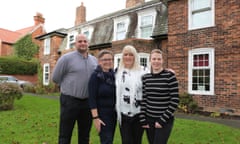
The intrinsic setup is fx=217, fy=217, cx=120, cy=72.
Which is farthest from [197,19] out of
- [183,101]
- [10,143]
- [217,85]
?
[10,143]

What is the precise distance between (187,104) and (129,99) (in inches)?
298

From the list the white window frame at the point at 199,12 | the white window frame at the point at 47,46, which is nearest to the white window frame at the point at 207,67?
the white window frame at the point at 199,12

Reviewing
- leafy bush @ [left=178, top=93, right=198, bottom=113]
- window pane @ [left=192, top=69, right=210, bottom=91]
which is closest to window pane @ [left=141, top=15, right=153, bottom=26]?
window pane @ [left=192, top=69, right=210, bottom=91]

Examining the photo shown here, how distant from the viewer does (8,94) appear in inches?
381

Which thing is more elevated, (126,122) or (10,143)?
(126,122)

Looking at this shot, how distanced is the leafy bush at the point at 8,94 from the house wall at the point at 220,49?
7762mm

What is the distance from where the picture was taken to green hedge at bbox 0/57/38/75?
25719 mm

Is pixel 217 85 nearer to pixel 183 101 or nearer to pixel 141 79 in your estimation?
pixel 183 101

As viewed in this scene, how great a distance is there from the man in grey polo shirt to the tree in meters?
28.9

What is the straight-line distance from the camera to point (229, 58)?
9156 millimetres

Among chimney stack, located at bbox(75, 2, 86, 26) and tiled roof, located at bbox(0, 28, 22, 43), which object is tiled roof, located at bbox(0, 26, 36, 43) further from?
chimney stack, located at bbox(75, 2, 86, 26)

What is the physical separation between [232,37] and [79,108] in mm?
8066

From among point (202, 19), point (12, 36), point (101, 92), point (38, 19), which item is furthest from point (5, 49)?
point (101, 92)

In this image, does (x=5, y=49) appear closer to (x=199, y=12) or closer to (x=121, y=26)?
(x=121, y=26)
